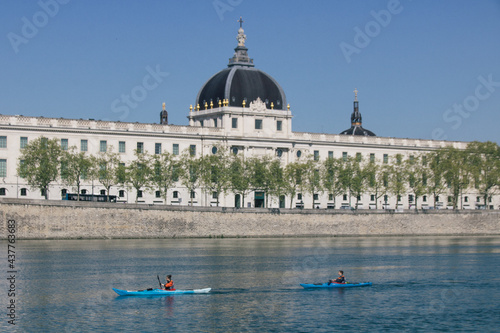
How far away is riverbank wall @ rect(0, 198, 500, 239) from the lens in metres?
102

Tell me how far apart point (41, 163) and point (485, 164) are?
69708mm

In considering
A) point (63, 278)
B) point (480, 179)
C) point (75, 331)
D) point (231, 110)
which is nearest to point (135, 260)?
point (63, 278)

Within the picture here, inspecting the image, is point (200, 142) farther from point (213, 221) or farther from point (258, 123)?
point (213, 221)

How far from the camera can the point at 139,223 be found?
108m

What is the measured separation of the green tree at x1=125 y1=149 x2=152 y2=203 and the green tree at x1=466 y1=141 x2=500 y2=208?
51182 millimetres

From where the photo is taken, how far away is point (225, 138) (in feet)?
455

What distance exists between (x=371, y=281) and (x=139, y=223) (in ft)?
151

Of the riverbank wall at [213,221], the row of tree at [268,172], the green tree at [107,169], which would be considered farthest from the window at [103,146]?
Answer: the riverbank wall at [213,221]

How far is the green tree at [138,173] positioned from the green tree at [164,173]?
80 cm

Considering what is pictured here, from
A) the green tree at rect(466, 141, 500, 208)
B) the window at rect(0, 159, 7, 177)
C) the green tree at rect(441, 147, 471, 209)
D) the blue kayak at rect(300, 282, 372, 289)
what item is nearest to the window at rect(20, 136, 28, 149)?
the window at rect(0, 159, 7, 177)

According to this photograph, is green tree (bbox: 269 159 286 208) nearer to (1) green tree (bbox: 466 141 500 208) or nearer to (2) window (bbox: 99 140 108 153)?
(2) window (bbox: 99 140 108 153)

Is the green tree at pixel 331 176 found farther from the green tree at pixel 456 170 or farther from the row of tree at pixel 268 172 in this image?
the green tree at pixel 456 170

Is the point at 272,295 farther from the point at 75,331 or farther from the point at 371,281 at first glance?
the point at 75,331

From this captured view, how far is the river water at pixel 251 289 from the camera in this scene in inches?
2009
